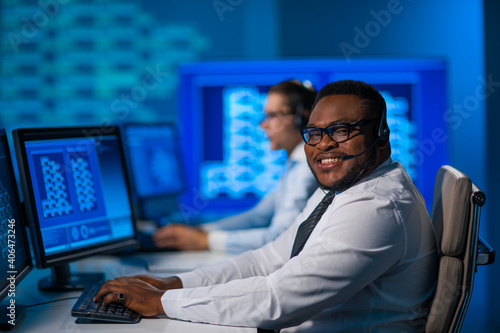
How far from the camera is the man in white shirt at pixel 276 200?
7.27ft

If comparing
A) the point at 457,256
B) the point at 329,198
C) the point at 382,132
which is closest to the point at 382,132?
the point at 382,132

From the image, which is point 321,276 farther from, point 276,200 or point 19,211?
point 276,200

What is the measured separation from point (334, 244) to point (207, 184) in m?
2.33

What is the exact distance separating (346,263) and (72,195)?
0.87 metres

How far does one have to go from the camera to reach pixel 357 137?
138cm

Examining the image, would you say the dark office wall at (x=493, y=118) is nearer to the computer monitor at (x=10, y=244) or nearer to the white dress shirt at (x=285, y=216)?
the white dress shirt at (x=285, y=216)

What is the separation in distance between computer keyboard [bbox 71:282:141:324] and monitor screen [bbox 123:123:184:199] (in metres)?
1.43

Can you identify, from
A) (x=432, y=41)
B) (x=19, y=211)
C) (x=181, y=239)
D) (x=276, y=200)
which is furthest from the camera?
(x=432, y=41)

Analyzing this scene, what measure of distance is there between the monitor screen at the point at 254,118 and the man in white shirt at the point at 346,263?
2006 millimetres

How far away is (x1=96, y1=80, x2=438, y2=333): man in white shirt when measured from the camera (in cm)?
123

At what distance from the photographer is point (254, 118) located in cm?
→ 352

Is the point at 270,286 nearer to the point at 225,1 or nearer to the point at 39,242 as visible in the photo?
the point at 39,242

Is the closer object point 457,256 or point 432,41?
point 457,256

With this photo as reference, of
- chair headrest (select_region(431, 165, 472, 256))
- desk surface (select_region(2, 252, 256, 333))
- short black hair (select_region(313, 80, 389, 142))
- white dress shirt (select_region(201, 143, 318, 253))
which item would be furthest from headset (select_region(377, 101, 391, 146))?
white dress shirt (select_region(201, 143, 318, 253))
